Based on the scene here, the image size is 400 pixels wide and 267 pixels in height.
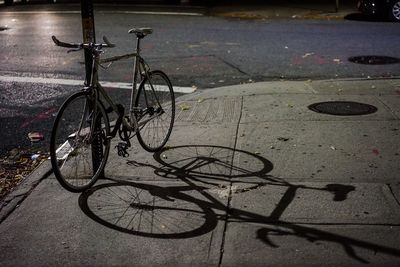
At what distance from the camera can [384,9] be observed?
15.1 m

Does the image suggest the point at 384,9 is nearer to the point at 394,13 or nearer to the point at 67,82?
the point at 394,13

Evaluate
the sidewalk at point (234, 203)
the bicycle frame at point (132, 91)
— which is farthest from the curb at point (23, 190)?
the bicycle frame at point (132, 91)

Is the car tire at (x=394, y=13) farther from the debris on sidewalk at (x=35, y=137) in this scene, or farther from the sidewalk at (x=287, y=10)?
the debris on sidewalk at (x=35, y=137)

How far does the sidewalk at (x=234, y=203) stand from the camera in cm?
363

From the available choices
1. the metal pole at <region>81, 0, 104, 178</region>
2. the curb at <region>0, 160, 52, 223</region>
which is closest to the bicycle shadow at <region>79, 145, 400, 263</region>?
the metal pole at <region>81, 0, 104, 178</region>

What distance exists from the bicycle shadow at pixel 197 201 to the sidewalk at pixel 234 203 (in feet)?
0.03

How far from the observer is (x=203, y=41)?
1276cm

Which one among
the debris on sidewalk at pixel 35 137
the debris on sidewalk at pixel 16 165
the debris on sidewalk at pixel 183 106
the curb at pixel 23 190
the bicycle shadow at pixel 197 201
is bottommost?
the debris on sidewalk at pixel 16 165

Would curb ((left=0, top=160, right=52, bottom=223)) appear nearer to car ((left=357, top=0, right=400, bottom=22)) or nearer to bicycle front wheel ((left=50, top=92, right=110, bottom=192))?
bicycle front wheel ((left=50, top=92, right=110, bottom=192))

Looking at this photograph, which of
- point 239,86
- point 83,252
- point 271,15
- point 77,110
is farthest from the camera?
point 271,15

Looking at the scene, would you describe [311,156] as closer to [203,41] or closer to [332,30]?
[203,41]

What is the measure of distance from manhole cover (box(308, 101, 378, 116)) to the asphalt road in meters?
2.09

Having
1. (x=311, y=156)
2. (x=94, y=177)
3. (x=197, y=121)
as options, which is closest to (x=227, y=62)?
(x=197, y=121)

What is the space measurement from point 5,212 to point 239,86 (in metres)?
4.79
